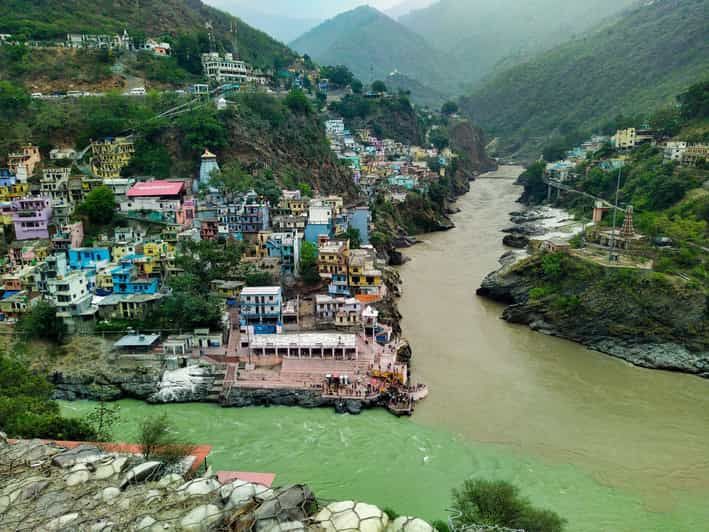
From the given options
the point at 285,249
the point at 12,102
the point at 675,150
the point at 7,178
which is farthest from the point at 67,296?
the point at 675,150

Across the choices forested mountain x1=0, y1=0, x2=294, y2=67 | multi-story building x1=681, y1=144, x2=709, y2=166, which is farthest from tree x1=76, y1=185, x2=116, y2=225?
multi-story building x1=681, y1=144, x2=709, y2=166

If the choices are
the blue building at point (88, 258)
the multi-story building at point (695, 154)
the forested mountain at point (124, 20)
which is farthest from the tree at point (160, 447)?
the forested mountain at point (124, 20)

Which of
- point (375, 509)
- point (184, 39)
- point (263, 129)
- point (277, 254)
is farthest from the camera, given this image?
point (184, 39)

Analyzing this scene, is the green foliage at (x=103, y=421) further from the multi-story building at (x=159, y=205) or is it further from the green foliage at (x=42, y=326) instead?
the multi-story building at (x=159, y=205)

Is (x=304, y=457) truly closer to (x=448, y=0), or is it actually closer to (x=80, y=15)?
(x=80, y=15)


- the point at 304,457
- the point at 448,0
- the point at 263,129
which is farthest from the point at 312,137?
the point at 448,0

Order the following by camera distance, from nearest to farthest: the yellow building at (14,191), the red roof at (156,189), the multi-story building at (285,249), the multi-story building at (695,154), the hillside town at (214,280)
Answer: the hillside town at (214,280) → the multi-story building at (285,249) → the yellow building at (14,191) → the red roof at (156,189) → the multi-story building at (695,154)

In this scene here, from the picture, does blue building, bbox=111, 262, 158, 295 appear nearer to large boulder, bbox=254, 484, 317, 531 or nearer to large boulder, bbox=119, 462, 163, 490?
large boulder, bbox=119, 462, 163, 490
